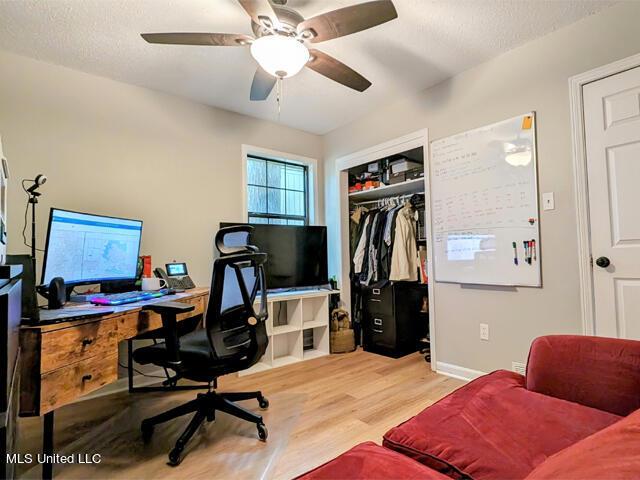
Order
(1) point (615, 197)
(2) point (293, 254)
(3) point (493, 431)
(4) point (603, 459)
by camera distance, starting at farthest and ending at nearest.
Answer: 1. (2) point (293, 254)
2. (1) point (615, 197)
3. (3) point (493, 431)
4. (4) point (603, 459)

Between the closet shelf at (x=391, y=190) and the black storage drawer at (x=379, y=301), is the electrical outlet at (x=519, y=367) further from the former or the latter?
the closet shelf at (x=391, y=190)

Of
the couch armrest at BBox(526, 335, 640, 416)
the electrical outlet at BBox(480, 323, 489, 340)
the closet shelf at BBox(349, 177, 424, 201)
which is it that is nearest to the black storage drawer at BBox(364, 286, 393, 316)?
the electrical outlet at BBox(480, 323, 489, 340)

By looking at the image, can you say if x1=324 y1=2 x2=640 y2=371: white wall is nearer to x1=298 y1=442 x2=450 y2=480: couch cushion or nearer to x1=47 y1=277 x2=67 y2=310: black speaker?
x1=298 y1=442 x2=450 y2=480: couch cushion

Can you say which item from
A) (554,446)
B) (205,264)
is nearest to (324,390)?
(205,264)

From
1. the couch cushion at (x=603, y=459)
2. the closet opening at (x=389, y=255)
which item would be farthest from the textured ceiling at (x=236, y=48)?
the couch cushion at (x=603, y=459)

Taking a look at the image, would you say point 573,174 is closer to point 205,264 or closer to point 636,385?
point 636,385

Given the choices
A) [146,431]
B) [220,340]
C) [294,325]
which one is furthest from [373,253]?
[146,431]

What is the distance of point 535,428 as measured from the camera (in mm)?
1022

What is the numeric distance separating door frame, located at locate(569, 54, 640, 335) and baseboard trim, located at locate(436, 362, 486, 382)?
830 millimetres

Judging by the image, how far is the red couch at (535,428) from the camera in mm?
570

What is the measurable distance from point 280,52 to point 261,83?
1.68ft

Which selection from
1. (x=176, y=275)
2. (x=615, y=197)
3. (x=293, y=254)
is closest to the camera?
(x=615, y=197)

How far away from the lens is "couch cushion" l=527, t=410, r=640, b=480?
1.51ft
